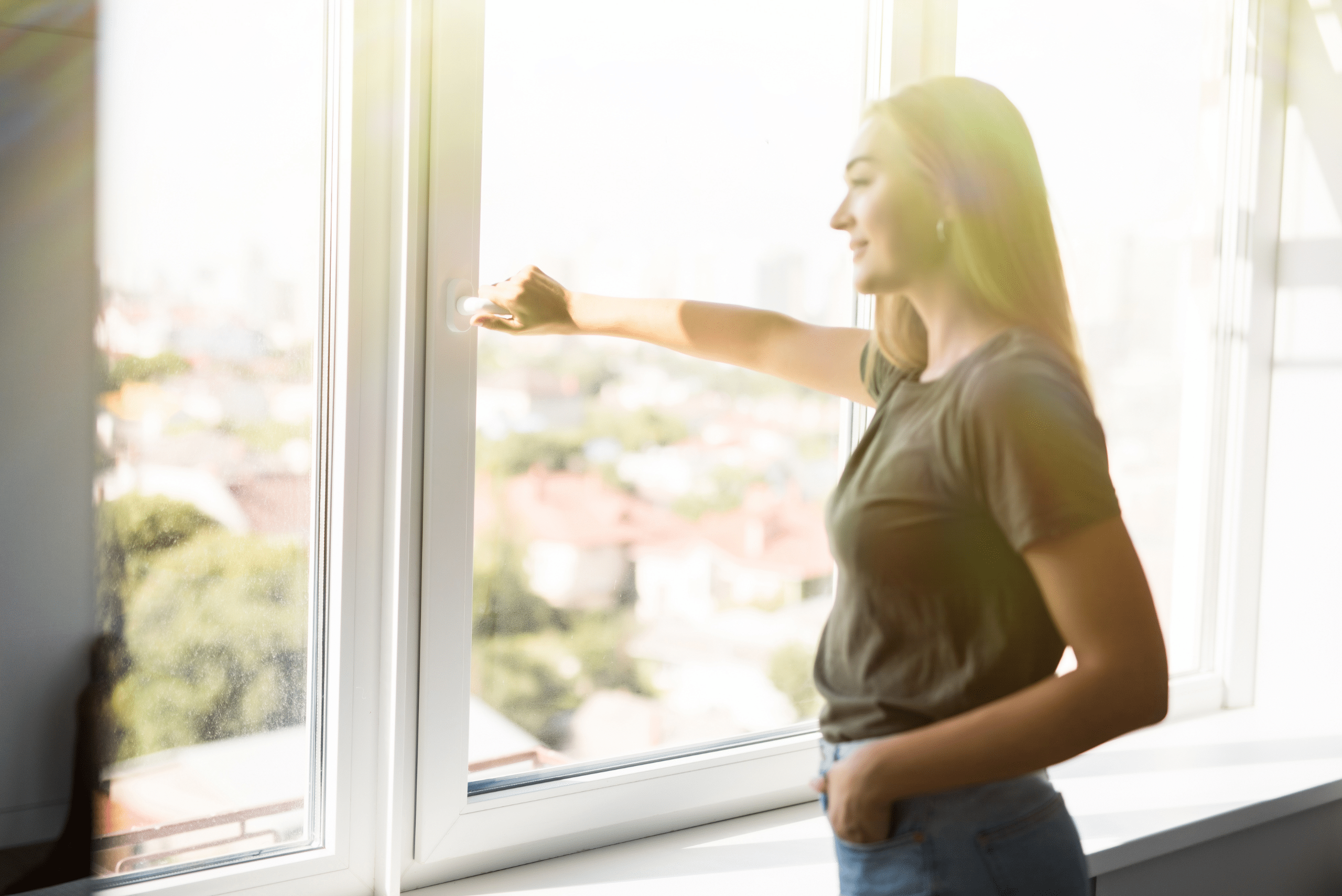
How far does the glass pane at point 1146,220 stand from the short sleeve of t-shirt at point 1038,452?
1283 millimetres

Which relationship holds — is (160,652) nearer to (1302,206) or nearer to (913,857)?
(913,857)

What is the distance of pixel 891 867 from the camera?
0.96 metres

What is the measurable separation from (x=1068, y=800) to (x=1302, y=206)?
1391mm

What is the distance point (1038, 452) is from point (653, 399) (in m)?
0.81

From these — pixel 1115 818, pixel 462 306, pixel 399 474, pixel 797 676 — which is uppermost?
pixel 462 306

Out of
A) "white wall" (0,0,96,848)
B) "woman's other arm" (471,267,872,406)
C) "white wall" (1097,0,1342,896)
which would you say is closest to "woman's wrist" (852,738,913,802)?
"woman's other arm" (471,267,872,406)

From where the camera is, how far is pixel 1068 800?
1778 mm

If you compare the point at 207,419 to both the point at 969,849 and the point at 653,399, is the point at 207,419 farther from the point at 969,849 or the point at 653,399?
the point at 969,849

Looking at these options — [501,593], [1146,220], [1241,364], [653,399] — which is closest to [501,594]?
[501,593]

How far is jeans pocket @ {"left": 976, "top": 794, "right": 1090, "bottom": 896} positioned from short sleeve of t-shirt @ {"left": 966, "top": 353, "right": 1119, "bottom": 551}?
29 centimetres

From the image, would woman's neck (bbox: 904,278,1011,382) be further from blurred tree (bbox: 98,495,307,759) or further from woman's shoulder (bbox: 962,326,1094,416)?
blurred tree (bbox: 98,495,307,759)

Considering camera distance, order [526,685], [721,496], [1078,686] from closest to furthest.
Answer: [1078,686], [526,685], [721,496]

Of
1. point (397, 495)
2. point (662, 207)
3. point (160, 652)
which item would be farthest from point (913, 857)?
point (662, 207)

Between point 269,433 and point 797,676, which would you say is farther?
point 797,676
